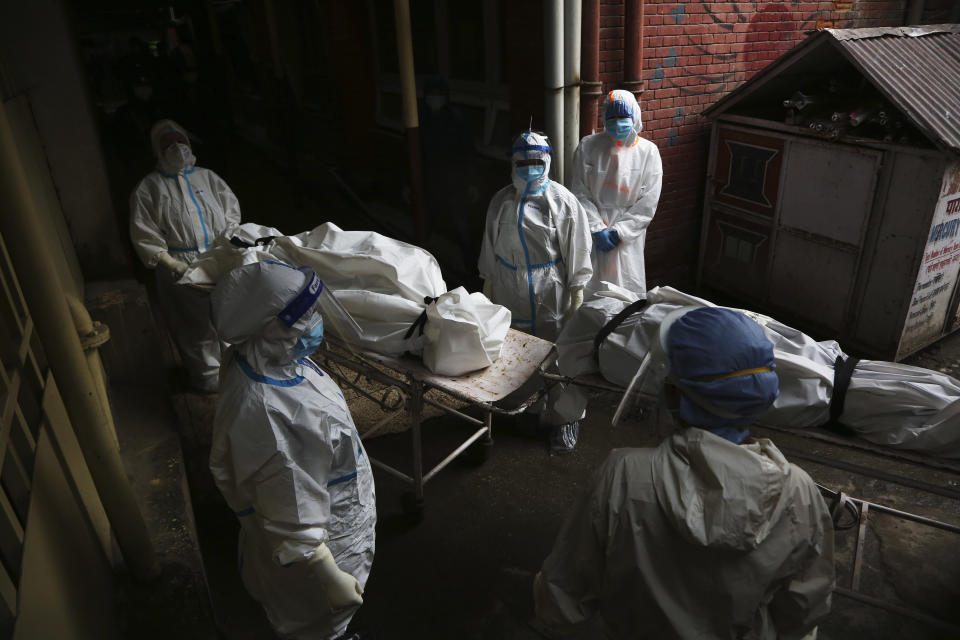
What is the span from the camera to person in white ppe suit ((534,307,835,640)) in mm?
1550

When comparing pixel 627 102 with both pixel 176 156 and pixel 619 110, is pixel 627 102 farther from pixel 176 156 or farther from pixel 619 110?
pixel 176 156

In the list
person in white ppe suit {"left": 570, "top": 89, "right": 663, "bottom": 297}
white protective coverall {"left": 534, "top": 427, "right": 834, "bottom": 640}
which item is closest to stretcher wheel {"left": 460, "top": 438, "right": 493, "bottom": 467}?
person in white ppe suit {"left": 570, "top": 89, "right": 663, "bottom": 297}

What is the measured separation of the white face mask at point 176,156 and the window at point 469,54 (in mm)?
2897

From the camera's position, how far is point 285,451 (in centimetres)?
212

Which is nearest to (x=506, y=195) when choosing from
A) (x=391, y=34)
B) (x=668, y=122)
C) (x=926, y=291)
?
(x=668, y=122)

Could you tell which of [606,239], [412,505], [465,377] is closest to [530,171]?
[606,239]

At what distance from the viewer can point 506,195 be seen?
13.8 feet

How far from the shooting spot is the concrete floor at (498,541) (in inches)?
119

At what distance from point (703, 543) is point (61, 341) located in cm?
215

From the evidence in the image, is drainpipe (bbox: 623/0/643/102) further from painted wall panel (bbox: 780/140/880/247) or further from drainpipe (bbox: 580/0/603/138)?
painted wall panel (bbox: 780/140/880/247)

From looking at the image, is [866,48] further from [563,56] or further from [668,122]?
[563,56]

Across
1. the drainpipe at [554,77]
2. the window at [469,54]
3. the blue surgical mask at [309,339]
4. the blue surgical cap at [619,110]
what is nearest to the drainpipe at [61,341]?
the blue surgical mask at [309,339]

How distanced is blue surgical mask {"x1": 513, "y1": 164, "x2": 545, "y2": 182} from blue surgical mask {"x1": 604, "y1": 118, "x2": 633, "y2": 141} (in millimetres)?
962

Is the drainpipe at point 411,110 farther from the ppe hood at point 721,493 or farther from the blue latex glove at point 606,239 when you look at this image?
the ppe hood at point 721,493
